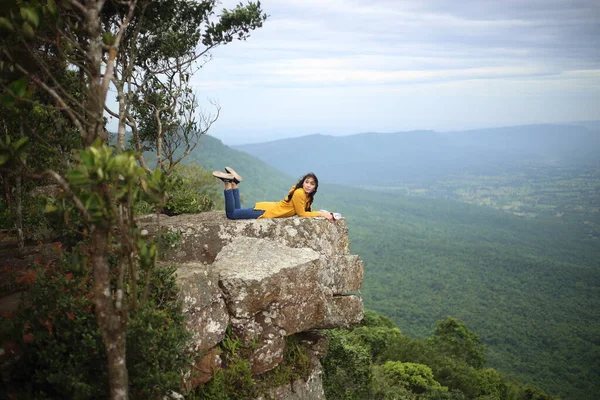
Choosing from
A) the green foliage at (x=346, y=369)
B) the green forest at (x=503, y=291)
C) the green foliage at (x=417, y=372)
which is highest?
the green foliage at (x=346, y=369)

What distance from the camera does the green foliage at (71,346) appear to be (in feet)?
18.7

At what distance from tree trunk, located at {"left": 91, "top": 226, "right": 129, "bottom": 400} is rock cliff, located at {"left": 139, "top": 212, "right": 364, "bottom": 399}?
2284mm

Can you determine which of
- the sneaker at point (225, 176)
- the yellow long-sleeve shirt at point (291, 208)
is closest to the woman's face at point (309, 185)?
the yellow long-sleeve shirt at point (291, 208)

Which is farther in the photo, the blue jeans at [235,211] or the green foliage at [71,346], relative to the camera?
the blue jeans at [235,211]

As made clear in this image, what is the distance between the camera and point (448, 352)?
132 ft

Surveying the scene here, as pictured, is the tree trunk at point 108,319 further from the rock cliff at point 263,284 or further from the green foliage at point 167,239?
the green foliage at point 167,239

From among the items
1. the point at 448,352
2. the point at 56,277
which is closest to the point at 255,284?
the point at 56,277

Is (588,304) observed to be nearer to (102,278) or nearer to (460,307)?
(460,307)

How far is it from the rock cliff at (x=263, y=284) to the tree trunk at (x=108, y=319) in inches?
89.9

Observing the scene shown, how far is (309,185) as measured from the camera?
35.5ft

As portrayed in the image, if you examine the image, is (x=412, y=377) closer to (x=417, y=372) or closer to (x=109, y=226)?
Answer: (x=417, y=372)

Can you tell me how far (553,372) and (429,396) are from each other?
159 ft

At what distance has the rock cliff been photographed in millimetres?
8078

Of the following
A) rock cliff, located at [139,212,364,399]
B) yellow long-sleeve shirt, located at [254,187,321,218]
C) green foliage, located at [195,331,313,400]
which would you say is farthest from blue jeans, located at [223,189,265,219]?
green foliage, located at [195,331,313,400]
